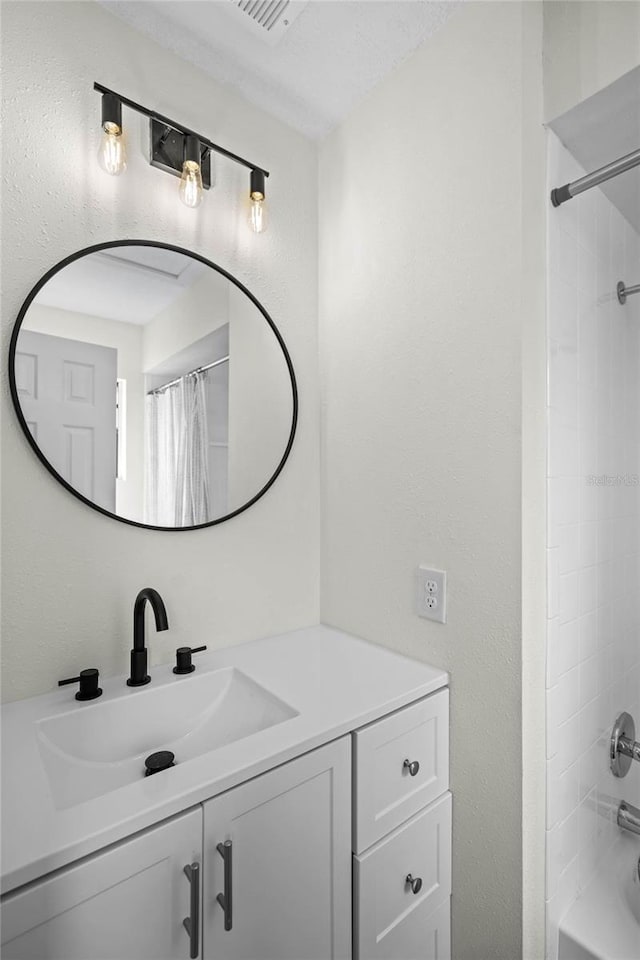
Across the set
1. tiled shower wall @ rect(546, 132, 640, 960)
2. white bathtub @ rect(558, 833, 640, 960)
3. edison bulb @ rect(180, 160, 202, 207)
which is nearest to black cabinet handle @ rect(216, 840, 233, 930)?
tiled shower wall @ rect(546, 132, 640, 960)

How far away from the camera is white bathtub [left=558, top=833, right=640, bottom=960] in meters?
1.14

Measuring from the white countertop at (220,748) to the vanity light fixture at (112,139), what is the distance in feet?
3.98

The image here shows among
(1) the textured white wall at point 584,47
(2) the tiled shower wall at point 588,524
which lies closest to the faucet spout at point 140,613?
(2) the tiled shower wall at point 588,524

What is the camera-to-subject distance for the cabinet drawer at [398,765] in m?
1.02

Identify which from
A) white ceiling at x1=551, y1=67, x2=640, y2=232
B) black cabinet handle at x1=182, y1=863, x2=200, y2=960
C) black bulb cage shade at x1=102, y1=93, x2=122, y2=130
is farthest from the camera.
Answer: black bulb cage shade at x1=102, y1=93, x2=122, y2=130

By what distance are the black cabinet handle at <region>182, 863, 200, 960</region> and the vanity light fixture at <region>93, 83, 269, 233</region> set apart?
1.41 m

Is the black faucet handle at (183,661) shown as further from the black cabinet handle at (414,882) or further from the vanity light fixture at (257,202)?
→ the vanity light fixture at (257,202)

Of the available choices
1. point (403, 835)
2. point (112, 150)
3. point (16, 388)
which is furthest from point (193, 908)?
point (112, 150)

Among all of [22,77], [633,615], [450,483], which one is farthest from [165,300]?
[633,615]

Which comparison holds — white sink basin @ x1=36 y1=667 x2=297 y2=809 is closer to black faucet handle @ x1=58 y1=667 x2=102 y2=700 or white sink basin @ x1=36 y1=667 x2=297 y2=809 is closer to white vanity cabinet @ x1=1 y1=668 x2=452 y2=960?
black faucet handle @ x1=58 y1=667 x2=102 y2=700

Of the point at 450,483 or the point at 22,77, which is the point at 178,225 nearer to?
the point at 22,77

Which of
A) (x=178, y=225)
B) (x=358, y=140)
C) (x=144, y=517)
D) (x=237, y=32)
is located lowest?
(x=144, y=517)

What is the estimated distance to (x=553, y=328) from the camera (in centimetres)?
119

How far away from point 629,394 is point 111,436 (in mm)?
1536
